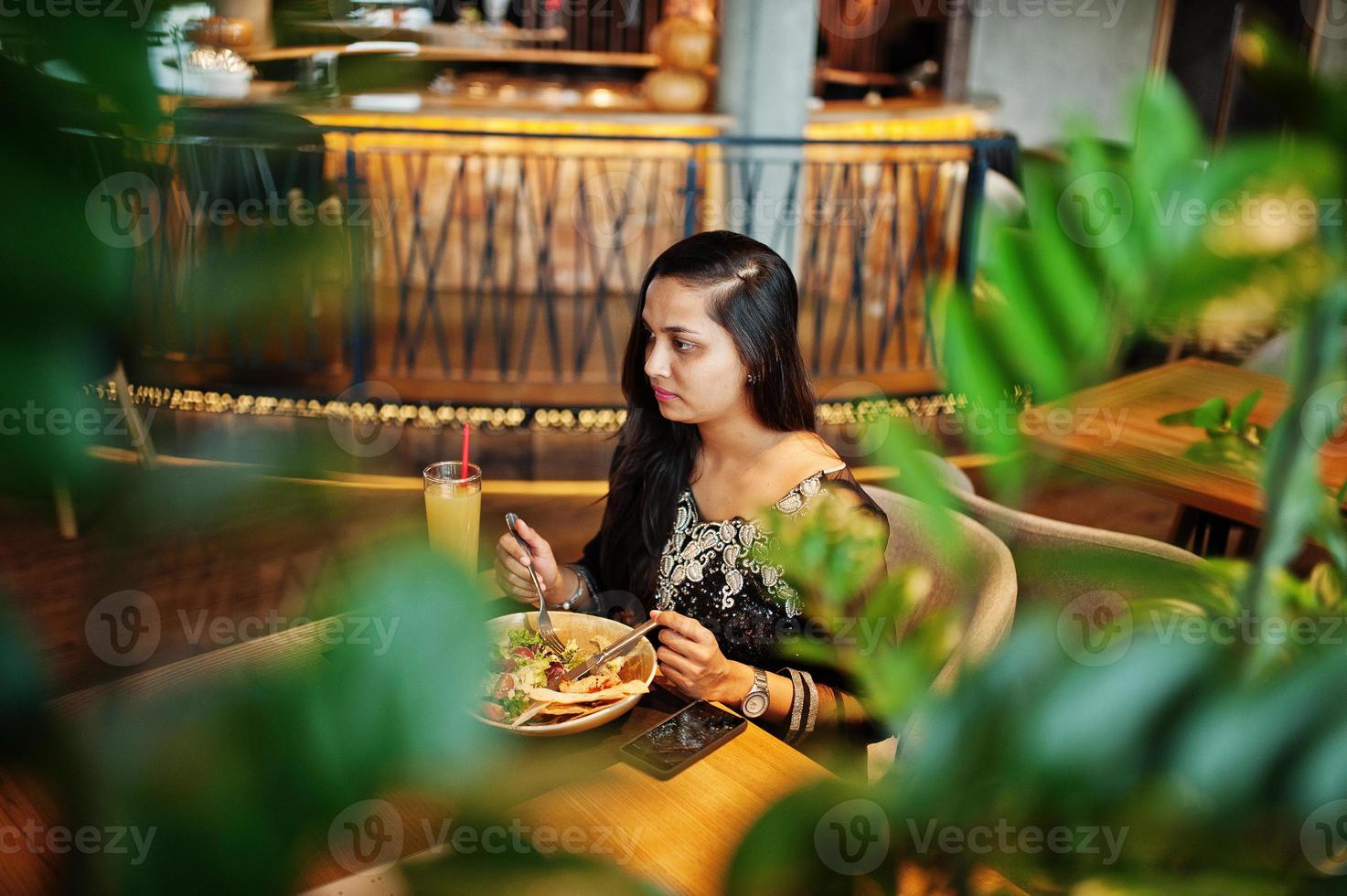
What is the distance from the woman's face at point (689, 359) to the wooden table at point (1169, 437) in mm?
593

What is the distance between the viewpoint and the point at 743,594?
1.92 m

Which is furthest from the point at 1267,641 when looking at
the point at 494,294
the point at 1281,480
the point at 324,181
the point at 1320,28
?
the point at 1320,28

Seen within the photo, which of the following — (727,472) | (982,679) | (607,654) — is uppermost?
(982,679)

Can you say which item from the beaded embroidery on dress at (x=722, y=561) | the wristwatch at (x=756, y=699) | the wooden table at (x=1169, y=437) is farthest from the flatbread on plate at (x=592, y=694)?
the wooden table at (x=1169, y=437)

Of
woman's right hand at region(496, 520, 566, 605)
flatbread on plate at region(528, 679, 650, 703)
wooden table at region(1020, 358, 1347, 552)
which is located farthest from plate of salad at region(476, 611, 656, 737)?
wooden table at region(1020, 358, 1347, 552)

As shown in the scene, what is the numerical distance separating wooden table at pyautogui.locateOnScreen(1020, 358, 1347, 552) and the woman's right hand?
0.89 m

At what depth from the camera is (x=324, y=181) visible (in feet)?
1.22

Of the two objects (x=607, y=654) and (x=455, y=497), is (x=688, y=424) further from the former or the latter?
(x=607, y=654)

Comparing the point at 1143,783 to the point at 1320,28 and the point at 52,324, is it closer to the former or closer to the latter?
the point at 52,324

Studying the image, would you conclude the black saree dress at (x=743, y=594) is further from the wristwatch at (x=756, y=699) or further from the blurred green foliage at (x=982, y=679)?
the blurred green foliage at (x=982, y=679)

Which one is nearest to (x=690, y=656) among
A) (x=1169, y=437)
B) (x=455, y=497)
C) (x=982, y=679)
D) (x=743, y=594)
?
(x=743, y=594)

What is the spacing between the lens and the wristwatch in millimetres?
1649

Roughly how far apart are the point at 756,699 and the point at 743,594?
26 centimetres

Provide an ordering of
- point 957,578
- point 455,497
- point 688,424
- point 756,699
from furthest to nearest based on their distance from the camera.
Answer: point 688,424 < point 455,497 < point 756,699 < point 957,578
